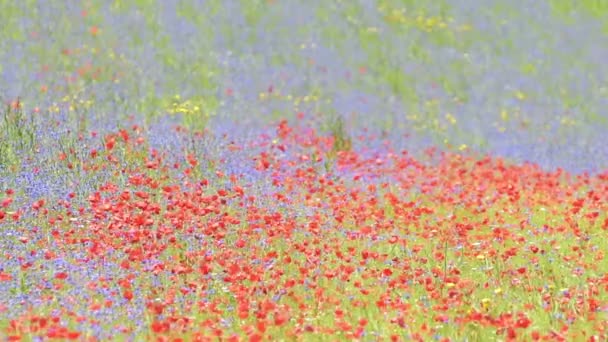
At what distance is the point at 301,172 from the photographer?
32.1 feet

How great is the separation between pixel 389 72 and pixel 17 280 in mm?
11299

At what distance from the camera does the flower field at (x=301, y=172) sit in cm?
611

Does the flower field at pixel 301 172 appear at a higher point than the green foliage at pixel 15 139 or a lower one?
lower

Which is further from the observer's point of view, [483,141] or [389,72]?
[389,72]

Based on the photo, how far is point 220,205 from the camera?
8.44 m

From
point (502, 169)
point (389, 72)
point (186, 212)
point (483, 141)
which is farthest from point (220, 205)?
point (389, 72)

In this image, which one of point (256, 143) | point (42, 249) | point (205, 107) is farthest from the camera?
point (205, 107)

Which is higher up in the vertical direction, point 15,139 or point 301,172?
point 15,139

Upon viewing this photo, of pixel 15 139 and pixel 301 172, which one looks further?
pixel 301 172

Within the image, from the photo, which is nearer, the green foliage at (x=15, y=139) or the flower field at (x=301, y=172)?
the flower field at (x=301, y=172)

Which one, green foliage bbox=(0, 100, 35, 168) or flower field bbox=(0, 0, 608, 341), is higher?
green foliage bbox=(0, 100, 35, 168)

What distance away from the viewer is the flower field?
6.11 m

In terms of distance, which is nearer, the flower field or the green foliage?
the flower field

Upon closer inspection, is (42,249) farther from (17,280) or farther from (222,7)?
(222,7)
